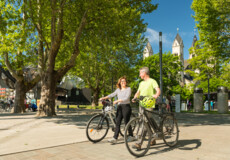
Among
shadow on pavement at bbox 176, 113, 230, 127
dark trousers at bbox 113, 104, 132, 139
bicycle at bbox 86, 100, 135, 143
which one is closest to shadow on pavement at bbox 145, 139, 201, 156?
dark trousers at bbox 113, 104, 132, 139

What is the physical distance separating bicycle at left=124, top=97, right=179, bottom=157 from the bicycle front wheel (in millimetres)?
948

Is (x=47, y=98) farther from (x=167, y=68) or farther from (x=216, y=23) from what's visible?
(x=167, y=68)

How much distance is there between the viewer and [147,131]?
4.92 metres

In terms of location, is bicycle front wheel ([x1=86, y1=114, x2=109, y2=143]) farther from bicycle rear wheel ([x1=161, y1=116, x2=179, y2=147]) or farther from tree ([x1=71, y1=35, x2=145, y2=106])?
tree ([x1=71, y1=35, x2=145, y2=106])

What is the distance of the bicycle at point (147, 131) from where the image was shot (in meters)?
4.71

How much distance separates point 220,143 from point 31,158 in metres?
4.98

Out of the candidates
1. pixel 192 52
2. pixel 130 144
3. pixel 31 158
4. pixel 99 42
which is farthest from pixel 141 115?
pixel 192 52

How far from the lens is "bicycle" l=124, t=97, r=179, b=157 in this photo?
471cm

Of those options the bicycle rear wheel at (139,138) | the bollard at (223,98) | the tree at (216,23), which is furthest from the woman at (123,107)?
the bollard at (223,98)

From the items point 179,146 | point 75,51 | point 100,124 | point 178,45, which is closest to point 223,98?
point 75,51

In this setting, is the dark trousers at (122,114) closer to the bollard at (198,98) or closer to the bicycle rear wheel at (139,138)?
the bicycle rear wheel at (139,138)

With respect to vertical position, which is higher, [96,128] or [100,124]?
[100,124]

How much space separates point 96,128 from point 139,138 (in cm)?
146

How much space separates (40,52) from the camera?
16.4m
